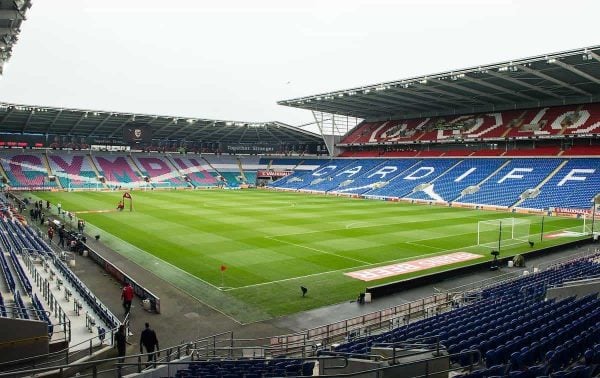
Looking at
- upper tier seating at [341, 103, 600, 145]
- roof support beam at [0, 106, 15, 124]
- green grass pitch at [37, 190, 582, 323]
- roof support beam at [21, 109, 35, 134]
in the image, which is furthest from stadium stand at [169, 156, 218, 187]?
green grass pitch at [37, 190, 582, 323]

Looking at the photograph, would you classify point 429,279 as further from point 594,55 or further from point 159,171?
point 159,171

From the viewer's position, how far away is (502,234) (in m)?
35.9

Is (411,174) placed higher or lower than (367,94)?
lower

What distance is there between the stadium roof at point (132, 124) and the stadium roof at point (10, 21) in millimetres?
49141

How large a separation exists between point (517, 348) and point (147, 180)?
3120 inches

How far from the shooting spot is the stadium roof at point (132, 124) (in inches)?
2653

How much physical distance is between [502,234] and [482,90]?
29.5 m

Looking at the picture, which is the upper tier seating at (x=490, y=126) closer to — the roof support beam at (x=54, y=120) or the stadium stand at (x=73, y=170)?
the stadium stand at (x=73, y=170)

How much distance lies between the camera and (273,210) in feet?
165

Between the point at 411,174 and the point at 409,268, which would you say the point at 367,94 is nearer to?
the point at 411,174

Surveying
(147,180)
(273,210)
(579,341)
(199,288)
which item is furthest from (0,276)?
(147,180)

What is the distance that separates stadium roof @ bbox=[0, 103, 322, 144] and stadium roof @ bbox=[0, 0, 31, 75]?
49141mm

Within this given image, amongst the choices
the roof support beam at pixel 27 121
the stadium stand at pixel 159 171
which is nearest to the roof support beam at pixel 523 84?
the stadium stand at pixel 159 171

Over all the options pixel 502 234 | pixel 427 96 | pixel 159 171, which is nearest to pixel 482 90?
pixel 427 96
